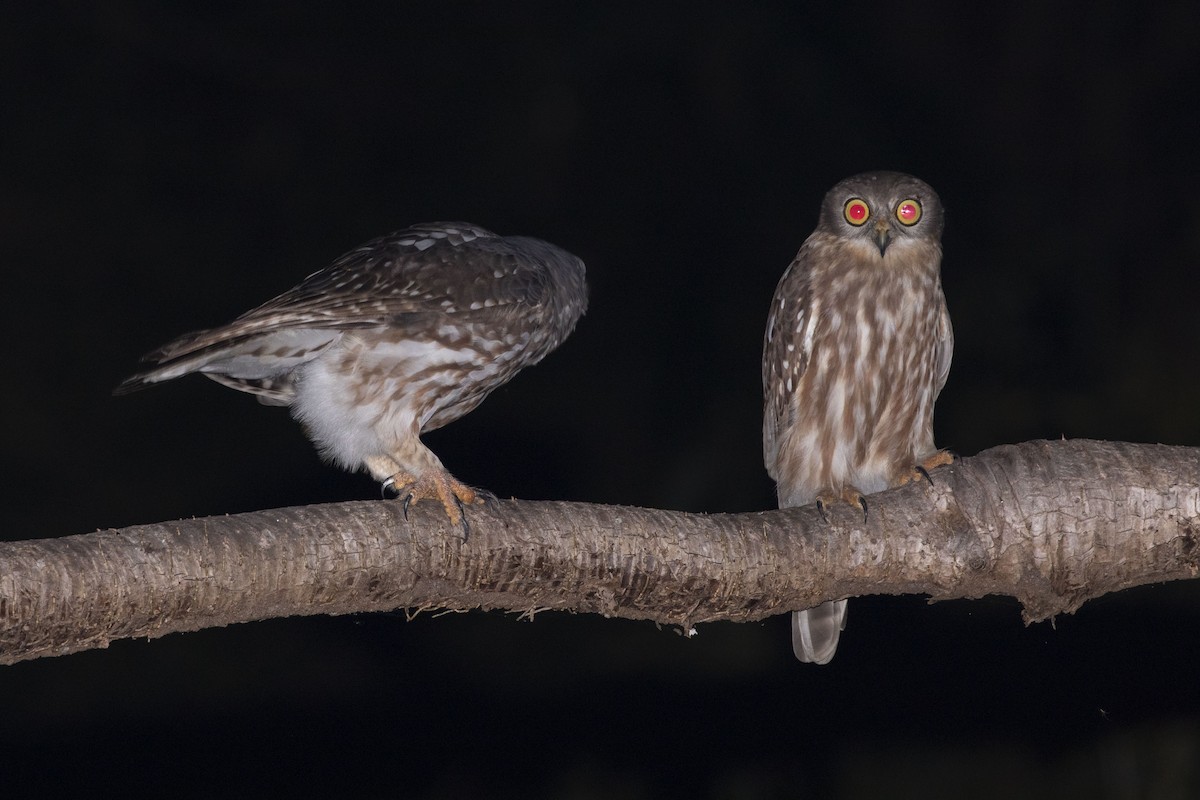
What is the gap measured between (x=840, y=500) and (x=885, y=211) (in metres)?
1.00

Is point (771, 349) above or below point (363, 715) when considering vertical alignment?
above

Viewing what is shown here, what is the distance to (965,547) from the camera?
343 centimetres

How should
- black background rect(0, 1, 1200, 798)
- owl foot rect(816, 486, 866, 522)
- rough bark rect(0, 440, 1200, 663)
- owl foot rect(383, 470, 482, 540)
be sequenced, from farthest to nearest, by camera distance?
black background rect(0, 1, 1200, 798)
owl foot rect(816, 486, 866, 522)
owl foot rect(383, 470, 482, 540)
rough bark rect(0, 440, 1200, 663)

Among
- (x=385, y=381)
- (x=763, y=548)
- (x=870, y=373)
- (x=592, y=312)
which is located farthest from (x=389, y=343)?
(x=592, y=312)

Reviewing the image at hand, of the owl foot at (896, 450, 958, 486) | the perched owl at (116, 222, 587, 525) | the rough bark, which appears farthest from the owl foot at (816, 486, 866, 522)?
the perched owl at (116, 222, 587, 525)

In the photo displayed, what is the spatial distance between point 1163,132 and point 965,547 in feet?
16.2

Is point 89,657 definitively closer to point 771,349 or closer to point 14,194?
point 14,194

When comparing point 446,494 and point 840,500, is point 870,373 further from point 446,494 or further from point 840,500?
point 446,494

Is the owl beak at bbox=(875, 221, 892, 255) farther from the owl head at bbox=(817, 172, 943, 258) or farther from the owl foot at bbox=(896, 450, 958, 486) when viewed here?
the owl foot at bbox=(896, 450, 958, 486)

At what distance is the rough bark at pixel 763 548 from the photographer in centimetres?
313

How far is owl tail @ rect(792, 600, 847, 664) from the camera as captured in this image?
4223 millimetres

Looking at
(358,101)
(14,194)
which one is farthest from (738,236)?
(14,194)

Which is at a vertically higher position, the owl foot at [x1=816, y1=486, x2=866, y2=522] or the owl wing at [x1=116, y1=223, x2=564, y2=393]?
the owl wing at [x1=116, y1=223, x2=564, y2=393]

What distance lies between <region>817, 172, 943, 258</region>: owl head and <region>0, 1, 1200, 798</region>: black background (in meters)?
3.11
